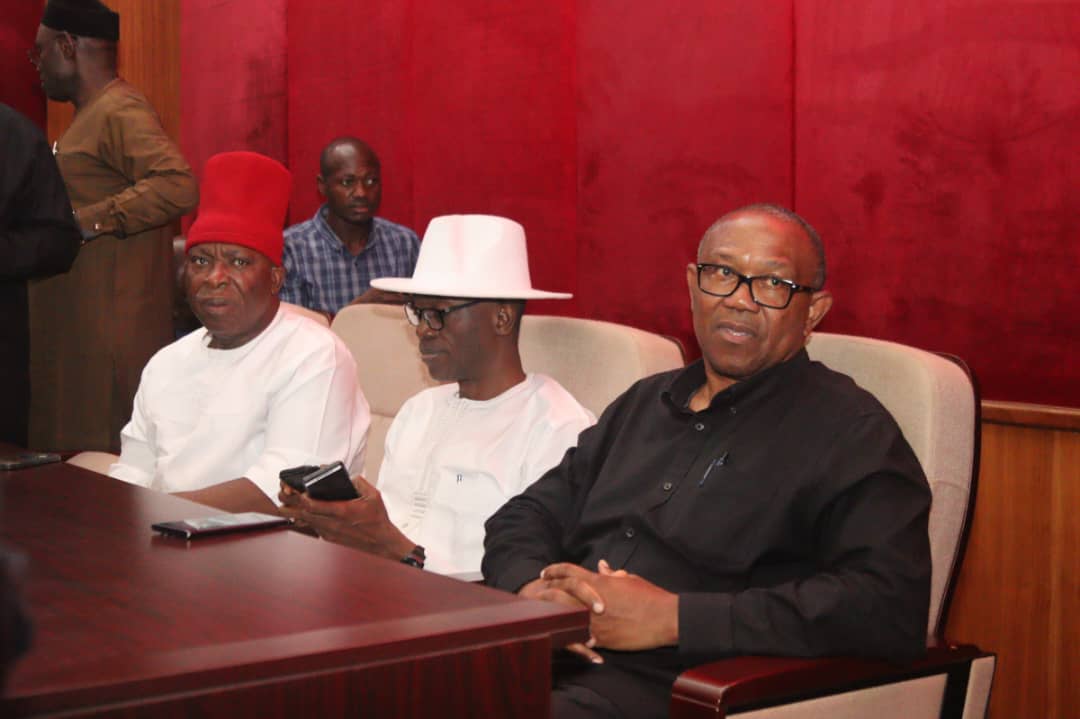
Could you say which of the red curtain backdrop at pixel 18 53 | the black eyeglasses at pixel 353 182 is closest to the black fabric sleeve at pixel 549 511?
the black eyeglasses at pixel 353 182

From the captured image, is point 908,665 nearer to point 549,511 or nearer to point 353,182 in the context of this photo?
point 549,511

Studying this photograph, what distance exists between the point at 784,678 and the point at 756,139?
219 centimetres

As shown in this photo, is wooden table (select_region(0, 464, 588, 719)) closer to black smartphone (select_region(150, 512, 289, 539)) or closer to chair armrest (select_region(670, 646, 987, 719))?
black smartphone (select_region(150, 512, 289, 539))

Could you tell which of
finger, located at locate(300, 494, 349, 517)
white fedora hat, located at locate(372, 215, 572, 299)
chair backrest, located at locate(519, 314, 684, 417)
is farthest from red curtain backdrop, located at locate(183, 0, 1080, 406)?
finger, located at locate(300, 494, 349, 517)

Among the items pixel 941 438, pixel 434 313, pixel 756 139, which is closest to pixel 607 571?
pixel 941 438

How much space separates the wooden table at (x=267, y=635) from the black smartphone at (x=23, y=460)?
0.71m

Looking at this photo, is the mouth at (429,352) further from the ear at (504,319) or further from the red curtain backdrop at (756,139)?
the red curtain backdrop at (756,139)

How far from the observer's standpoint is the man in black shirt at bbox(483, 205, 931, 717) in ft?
6.12

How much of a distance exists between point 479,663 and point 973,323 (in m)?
2.07

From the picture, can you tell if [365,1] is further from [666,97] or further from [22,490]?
[22,490]

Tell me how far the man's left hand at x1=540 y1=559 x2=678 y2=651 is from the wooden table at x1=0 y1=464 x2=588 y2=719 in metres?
0.45

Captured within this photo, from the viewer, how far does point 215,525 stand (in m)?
1.78

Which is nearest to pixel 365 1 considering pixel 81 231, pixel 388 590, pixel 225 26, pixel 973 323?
pixel 225 26

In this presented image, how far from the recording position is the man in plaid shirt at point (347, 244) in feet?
17.2
